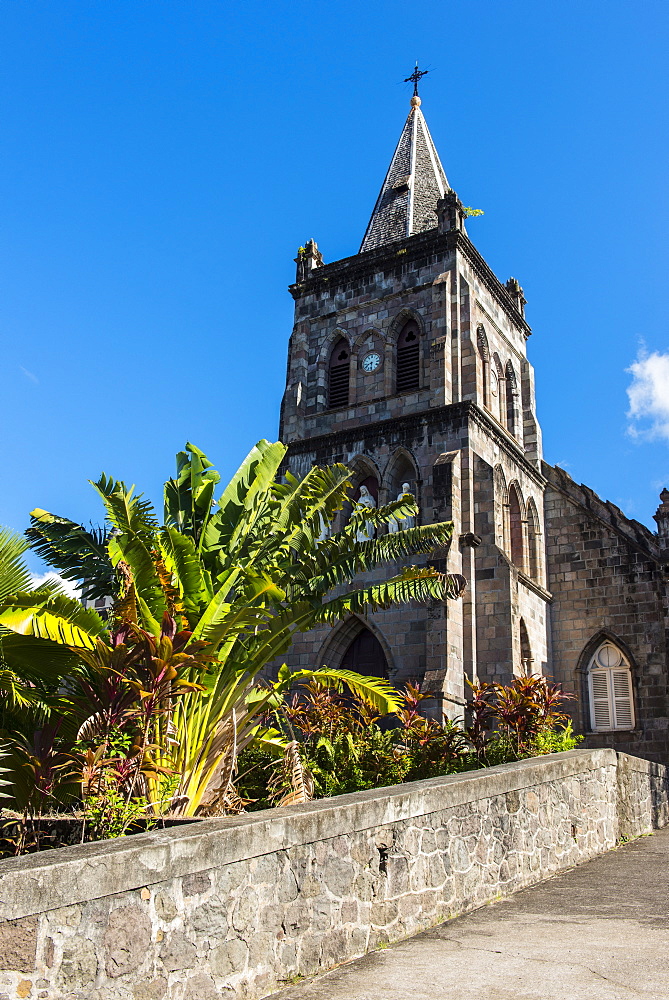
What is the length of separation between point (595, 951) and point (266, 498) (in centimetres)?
784

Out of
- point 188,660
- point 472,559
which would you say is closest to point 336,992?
point 188,660

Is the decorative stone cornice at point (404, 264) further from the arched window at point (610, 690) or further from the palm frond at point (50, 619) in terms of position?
the palm frond at point (50, 619)

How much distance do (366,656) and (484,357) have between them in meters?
8.81

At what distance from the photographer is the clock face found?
24031 mm

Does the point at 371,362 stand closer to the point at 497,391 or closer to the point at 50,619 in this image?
the point at 497,391

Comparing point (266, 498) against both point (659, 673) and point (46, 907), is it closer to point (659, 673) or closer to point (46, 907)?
point (46, 907)

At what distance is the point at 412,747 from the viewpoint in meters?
13.7

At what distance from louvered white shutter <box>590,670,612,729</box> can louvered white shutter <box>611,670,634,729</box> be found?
16 centimetres

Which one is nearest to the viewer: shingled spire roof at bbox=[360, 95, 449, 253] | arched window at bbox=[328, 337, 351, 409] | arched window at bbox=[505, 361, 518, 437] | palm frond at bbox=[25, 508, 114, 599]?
palm frond at bbox=[25, 508, 114, 599]

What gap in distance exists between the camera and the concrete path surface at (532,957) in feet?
17.3

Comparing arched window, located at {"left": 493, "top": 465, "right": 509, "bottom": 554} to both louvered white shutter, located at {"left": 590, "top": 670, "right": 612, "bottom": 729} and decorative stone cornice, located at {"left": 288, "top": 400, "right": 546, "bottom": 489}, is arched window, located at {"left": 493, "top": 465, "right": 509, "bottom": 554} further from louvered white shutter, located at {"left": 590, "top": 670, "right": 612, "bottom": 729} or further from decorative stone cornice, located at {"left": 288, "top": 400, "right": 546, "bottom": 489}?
louvered white shutter, located at {"left": 590, "top": 670, "right": 612, "bottom": 729}

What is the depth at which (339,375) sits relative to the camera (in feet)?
81.6

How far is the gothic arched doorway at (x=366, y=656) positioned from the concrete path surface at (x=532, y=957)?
12157 millimetres

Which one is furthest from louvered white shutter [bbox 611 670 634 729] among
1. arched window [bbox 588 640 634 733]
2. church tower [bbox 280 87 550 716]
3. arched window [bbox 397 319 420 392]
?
arched window [bbox 397 319 420 392]
